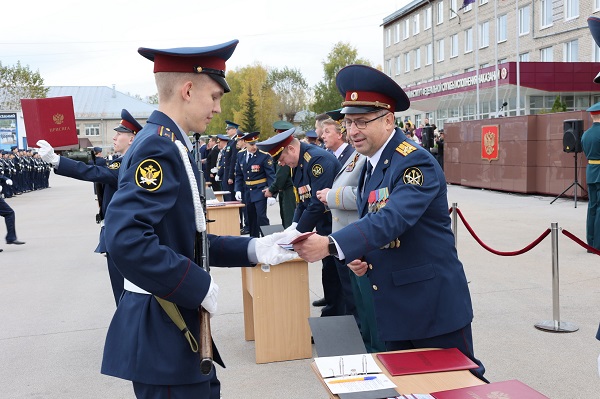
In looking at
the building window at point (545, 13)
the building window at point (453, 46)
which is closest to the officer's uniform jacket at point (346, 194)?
the building window at point (545, 13)

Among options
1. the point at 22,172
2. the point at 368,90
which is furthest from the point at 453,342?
the point at 22,172

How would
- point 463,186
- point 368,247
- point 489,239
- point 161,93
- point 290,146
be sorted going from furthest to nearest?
point 463,186 → point 489,239 → point 290,146 → point 368,247 → point 161,93

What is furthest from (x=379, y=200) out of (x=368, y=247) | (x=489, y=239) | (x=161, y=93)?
(x=489, y=239)

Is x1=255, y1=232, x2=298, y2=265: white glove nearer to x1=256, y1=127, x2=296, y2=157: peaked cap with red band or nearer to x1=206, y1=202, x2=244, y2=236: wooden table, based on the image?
x1=256, y1=127, x2=296, y2=157: peaked cap with red band

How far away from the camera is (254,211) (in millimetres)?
11164

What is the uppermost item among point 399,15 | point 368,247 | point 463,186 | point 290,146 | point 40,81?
point 399,15

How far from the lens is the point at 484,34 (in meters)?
39.2

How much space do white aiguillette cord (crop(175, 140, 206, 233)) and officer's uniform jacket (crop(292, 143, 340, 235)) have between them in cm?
365

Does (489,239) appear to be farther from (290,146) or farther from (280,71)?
(280,71)

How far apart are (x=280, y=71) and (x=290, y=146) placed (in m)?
82.5

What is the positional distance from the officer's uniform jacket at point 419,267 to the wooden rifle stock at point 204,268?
774 millimetres

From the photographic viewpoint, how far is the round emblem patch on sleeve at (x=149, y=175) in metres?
2.05

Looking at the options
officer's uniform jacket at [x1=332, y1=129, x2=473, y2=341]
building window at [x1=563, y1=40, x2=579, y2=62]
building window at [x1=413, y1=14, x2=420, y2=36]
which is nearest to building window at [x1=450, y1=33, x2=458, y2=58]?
building window at [x1=413, y1=14, x2=420, y2=36]

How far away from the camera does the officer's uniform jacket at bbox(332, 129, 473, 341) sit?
288cm
